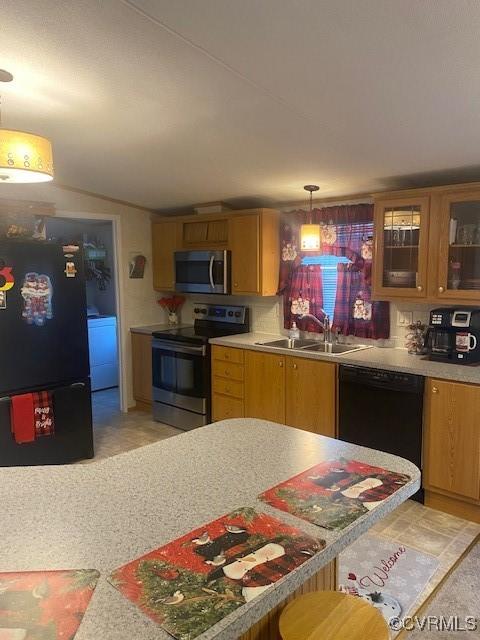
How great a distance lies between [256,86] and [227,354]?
2387 mm

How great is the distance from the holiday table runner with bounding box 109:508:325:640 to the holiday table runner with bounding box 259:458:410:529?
92 millimetres

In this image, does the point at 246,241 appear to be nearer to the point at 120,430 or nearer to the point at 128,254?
the point at 128,254

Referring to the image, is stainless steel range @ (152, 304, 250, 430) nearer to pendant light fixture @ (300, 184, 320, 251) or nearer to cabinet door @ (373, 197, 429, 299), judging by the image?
pendant light fixture @ (300, 184, 320, 251)

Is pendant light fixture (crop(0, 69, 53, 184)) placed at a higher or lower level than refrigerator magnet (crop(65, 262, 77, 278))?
higher

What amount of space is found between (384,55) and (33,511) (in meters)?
1.98

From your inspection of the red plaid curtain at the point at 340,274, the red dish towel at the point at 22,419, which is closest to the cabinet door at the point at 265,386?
the red plaid curtain at the point at 340,274

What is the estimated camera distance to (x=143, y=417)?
5.02 metres

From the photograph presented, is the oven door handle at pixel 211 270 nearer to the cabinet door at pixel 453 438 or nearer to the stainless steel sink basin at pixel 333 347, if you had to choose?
the stainless steel sink basin at pixel 333 347

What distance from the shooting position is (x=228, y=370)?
4.18 m

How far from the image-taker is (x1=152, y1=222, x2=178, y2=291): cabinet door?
16.4 feet

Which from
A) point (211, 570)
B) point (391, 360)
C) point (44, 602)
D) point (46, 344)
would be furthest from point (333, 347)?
point (44, 602)

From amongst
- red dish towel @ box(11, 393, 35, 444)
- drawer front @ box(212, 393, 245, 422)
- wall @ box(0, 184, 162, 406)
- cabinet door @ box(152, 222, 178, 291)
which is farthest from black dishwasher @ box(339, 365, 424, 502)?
wall @ box(0, 184, 162, 406)

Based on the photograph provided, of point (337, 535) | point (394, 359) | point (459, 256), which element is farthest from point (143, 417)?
point (337, 535)

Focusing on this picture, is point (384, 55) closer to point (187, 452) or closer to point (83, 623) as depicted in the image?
point (187, 452)
